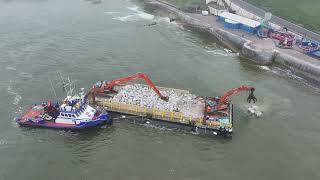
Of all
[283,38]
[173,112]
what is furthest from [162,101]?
[283,38]

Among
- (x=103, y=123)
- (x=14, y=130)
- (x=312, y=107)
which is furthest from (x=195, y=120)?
(x=14, y=130)

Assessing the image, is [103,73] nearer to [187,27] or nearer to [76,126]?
[76,126]

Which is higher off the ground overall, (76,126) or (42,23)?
(42,23)

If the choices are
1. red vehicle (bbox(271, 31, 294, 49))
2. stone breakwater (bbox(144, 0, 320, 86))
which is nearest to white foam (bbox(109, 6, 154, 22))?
stone breakwater (bbox(144, 0, 320, 86))

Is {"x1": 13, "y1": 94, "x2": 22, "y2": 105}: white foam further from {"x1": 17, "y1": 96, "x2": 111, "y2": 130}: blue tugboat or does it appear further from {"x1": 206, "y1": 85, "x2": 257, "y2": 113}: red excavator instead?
{"x1": 206, "y1": 85, "x2": 257, "y2": 113}: red excavator

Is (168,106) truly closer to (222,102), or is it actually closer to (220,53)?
(222,102)

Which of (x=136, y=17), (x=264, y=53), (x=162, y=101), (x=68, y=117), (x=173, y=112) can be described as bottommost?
(x=68, y=117)
